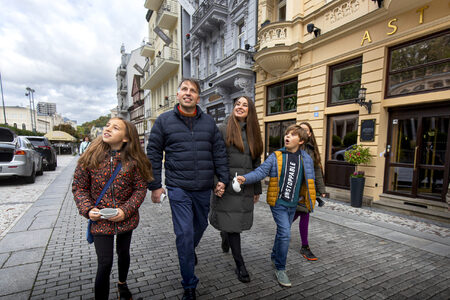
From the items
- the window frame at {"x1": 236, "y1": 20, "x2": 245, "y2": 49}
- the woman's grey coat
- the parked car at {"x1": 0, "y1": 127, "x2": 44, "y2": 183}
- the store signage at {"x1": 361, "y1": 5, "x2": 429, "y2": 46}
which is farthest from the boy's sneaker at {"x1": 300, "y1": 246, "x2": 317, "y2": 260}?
the window frame at {"x1": 236, "y1": 20, "x2": 245, "y2": 49}

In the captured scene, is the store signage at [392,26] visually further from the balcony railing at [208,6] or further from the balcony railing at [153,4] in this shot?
the balcony railing at [153,4]

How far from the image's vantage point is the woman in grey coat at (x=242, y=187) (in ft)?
8.34

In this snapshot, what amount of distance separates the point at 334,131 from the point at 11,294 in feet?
25.7

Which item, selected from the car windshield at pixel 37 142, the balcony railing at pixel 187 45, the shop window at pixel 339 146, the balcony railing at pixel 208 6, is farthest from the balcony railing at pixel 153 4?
the shop window at pixel 339 146

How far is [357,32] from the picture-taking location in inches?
256

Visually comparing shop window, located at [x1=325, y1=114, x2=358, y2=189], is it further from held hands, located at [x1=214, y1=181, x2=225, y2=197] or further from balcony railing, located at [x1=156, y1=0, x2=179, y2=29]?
balcony railing, located at [x1=156, y1=0, x2=179, y2=29]

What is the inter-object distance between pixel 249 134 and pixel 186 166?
844mm

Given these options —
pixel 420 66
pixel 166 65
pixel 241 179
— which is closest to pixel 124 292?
pixel 241 179

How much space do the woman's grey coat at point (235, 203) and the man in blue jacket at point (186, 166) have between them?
0.18 metres

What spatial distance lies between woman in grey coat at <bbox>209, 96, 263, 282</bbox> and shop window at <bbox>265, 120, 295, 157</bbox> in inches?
264

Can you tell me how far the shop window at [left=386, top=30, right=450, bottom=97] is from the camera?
508 cm

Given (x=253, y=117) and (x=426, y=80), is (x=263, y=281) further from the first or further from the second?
(x=426, y=80)

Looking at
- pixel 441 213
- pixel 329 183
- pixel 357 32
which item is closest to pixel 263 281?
pixel 441 213

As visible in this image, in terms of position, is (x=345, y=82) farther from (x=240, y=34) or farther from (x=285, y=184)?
(x=240, y=34)
